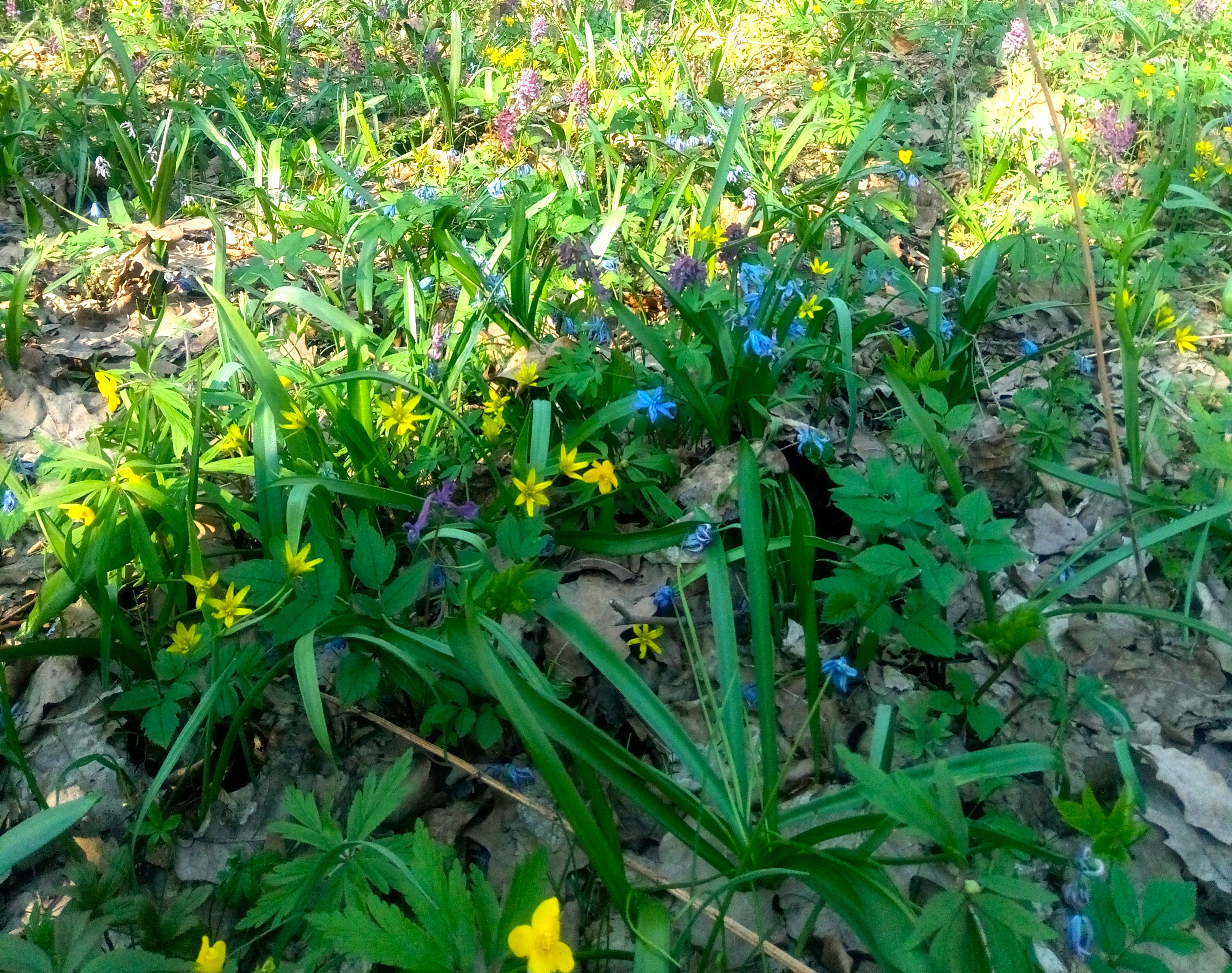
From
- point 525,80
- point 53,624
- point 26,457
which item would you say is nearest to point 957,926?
point 53,624

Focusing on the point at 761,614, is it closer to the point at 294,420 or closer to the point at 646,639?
the point at 646,639

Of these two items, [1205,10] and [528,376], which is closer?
[528,376]

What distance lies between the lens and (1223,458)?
1.45m

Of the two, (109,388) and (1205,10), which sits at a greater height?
(1205,10)

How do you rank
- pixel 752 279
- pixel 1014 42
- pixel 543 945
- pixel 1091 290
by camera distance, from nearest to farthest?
1. pixel 543 945
2. pixel 1091 290
3. pixel 752 279
4. pixel 1014 42

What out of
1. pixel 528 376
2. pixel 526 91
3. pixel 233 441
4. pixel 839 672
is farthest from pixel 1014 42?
pixel 233 441

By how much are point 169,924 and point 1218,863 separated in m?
1.54

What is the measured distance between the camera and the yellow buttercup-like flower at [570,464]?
1.66 meters

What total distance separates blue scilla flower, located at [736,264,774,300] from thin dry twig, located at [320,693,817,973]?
3.83 ft

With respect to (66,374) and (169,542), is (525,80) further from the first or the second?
(169,542)

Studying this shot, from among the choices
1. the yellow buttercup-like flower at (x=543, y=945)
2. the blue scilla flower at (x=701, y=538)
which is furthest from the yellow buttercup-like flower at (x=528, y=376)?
the yellow buttercup-like flower at (x=543, y=945)

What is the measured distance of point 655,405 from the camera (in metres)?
1.77

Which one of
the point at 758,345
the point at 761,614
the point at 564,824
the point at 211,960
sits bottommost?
the point at 564,824

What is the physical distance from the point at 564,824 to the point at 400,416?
0.86 meters
